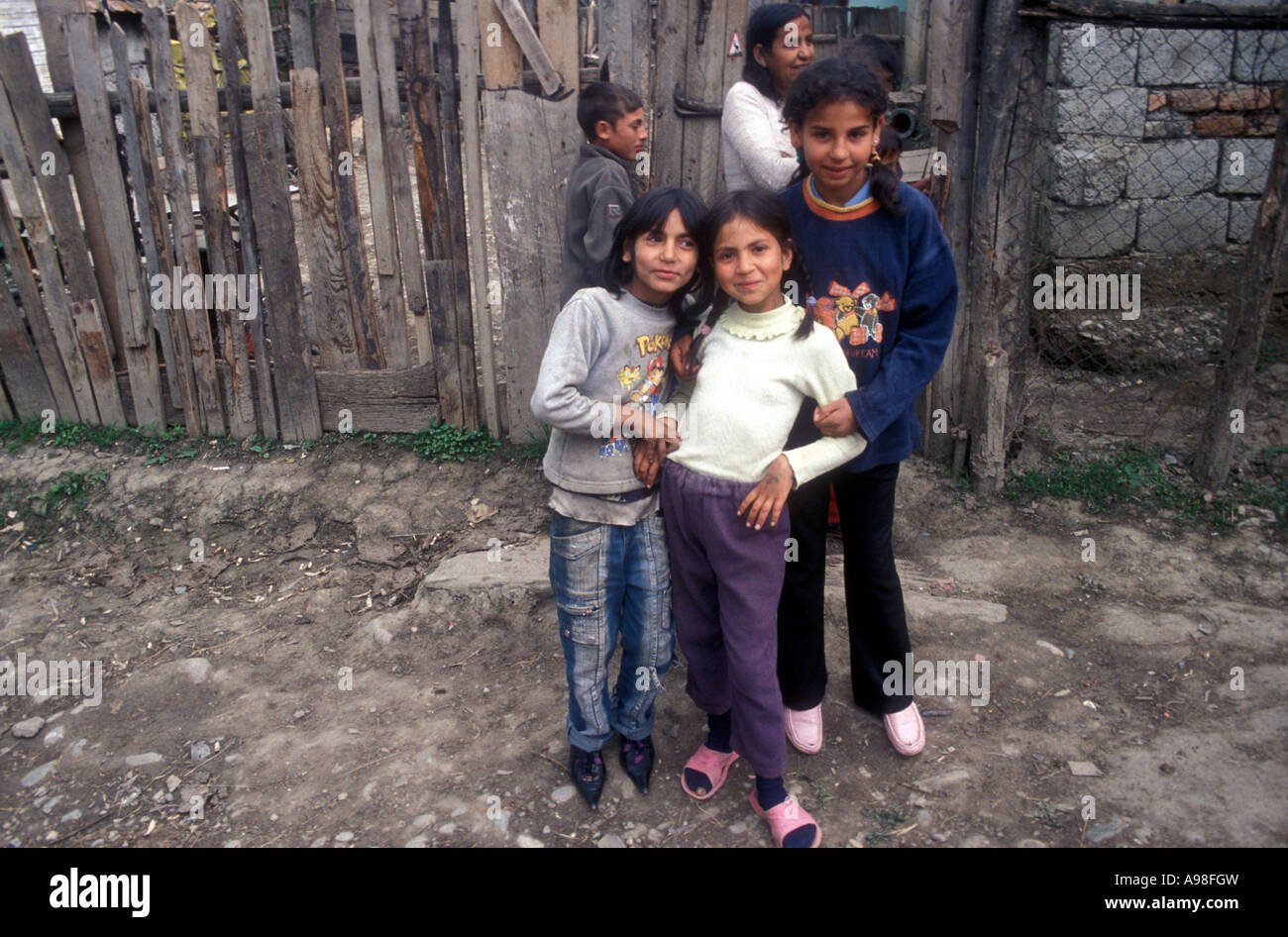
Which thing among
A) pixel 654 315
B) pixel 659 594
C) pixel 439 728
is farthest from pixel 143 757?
pixel 654 315

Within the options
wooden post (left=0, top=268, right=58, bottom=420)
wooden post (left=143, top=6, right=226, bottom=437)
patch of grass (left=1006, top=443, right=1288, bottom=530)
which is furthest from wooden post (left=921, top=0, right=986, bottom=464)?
wooden post (left=0, top=268, right=58, bottom=420)

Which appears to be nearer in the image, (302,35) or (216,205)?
(302,35)

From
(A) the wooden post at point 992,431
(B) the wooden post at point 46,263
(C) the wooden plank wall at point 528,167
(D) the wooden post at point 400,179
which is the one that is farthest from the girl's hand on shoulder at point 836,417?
(B) the wooden post at point 46,263

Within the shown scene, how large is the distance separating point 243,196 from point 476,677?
249 cm

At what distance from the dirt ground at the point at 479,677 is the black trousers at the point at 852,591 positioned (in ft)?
0.73

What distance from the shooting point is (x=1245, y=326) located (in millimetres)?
3793

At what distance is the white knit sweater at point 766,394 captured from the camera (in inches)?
87.9

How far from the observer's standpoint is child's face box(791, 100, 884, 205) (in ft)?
7.14

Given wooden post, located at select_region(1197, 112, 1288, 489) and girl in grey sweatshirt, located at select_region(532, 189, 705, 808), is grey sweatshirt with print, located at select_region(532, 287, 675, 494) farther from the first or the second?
wooden post, located at select_region(1197, 112, 1288, 489)

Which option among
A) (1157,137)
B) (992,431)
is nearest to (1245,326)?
(992,431)

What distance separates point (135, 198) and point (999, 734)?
4275 millimetres

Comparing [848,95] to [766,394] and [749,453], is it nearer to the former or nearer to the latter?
[766,394]

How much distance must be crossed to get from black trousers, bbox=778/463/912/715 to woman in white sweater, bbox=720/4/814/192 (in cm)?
108

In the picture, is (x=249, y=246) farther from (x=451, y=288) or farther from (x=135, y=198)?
(x=451, y=288)
